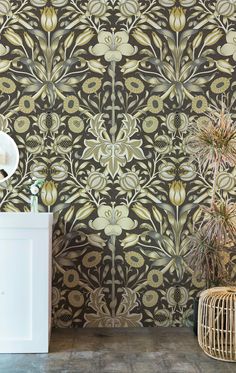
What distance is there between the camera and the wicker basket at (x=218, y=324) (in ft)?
10.4

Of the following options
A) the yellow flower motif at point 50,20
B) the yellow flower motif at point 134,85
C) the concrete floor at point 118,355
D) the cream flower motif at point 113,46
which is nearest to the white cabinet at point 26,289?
the concrete floor at point 118,355

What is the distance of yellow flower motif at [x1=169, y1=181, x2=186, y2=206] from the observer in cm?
388

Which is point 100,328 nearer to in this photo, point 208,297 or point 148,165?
point 208,297

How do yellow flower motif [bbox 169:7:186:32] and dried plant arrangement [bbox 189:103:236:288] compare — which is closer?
dried plant arrangement [bbox 189:103:236:288]

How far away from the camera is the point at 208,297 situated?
10.7 ft

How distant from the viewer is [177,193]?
3885 mm

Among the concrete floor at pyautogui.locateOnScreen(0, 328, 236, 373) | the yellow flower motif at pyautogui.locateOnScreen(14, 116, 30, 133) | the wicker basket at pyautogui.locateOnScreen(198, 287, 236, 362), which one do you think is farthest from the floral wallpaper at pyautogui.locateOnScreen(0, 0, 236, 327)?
the wicker basket at pyautogui.locateOnScreen(198, 287, 236, 362)

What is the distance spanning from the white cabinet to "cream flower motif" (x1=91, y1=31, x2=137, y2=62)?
1.40 m

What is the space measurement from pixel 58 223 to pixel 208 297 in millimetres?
1255

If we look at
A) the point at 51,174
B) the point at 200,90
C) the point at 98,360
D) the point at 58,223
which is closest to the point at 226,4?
the point at 200,90

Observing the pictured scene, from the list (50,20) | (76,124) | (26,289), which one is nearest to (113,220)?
(76,124)

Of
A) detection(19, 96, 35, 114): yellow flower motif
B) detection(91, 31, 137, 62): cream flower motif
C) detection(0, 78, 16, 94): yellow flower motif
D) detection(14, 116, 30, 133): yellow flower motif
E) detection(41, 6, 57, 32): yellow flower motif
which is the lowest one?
detection(14, 116, 30, 133): yellow flower motif

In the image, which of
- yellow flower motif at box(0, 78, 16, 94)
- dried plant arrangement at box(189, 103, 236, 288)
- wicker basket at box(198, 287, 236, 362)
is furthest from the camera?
yellow flower motif at box(0, 78, 16, 94)

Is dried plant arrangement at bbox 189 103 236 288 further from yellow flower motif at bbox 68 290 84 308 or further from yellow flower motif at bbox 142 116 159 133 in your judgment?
yellow flower motif at bbox 68 290 84 308
